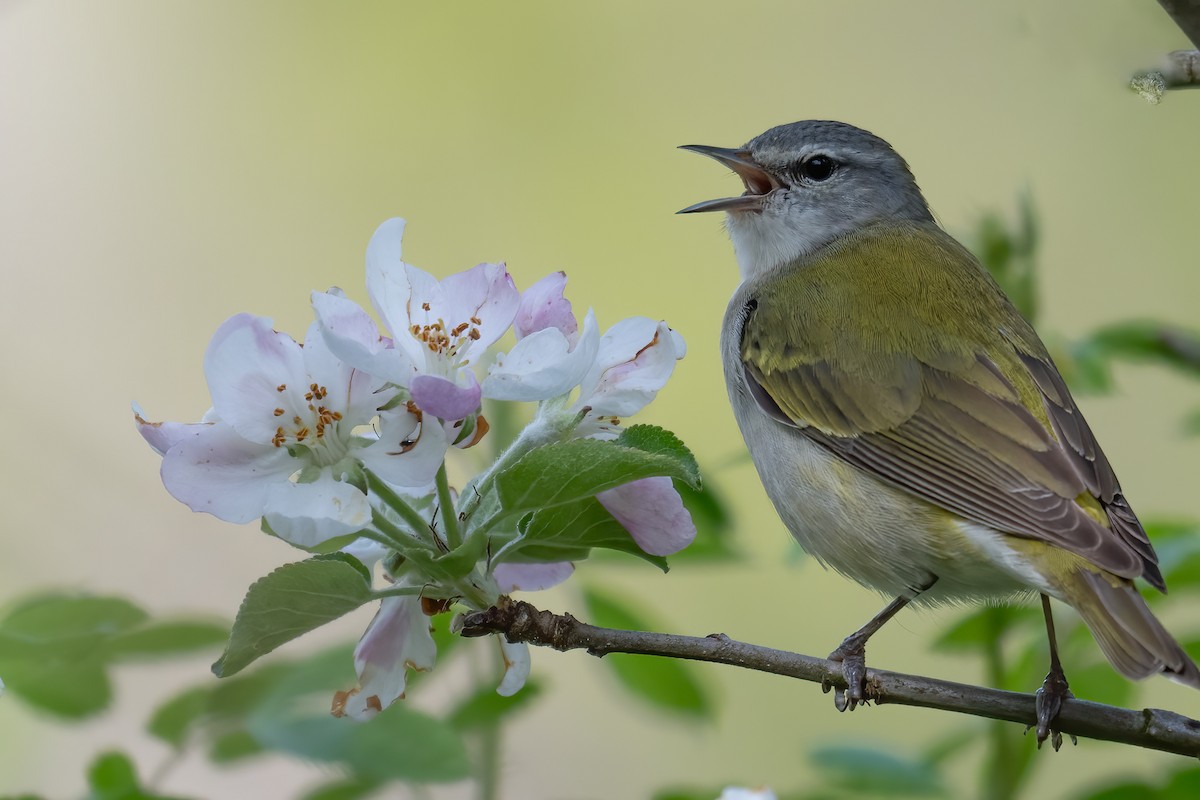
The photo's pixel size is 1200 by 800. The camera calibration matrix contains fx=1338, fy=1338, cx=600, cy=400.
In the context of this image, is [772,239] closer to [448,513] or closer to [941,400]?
[941,400]

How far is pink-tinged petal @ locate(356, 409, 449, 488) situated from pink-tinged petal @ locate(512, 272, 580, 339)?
0.30 meters

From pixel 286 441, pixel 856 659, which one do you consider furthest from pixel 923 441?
pixel 286 441

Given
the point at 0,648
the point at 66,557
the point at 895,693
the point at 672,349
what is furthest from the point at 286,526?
the point at 66,557

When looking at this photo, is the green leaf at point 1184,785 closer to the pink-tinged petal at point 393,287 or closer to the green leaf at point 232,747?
the pink-tinged petal at point 393,287

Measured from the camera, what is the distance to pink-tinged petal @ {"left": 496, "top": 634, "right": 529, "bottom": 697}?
207cm

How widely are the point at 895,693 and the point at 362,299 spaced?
4.66 m

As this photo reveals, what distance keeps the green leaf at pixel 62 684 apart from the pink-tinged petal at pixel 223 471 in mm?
404

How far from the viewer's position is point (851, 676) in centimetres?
225

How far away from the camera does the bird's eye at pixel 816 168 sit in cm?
427

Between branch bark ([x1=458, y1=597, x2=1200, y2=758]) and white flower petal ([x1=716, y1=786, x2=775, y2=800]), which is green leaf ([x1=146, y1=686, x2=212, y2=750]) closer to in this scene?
branch bark ([x1=458, y1=597, x2=1200, y2=758])

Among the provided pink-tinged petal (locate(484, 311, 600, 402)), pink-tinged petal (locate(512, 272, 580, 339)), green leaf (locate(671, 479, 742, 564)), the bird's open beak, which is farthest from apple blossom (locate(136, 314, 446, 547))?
the bird's open beak

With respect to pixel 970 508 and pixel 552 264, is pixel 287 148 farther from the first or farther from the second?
pixel 970 508

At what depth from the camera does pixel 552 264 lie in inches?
262

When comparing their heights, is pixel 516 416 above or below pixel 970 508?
above
